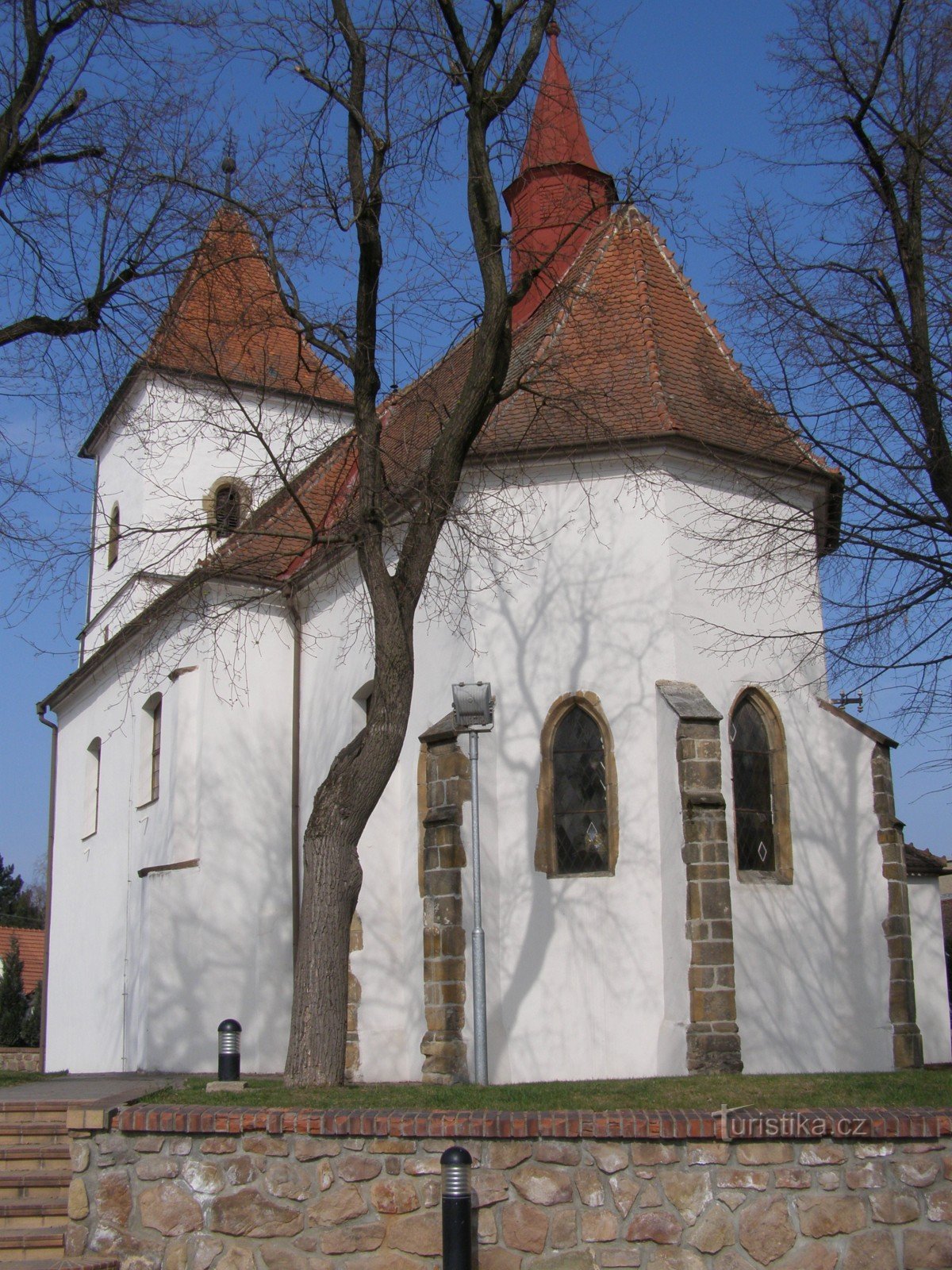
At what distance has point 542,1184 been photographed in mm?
6523

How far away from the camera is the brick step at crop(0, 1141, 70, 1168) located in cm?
828

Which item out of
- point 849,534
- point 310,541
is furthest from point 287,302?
point 849,534

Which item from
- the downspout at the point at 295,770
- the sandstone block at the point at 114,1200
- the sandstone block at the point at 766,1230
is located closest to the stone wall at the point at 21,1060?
the downspout at the point at 295,770

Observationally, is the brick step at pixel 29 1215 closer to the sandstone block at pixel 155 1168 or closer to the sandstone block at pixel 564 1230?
the sandstone block at pixel 155 1168

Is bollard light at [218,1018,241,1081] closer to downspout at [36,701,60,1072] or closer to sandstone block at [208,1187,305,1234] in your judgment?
sandstone block at [208,1187,305,1234]

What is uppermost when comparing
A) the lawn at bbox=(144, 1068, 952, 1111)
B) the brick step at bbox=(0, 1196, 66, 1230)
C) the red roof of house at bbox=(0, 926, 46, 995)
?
the red roof of house at bbox=(0, 926, 46, 995)

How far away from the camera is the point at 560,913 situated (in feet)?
40.8

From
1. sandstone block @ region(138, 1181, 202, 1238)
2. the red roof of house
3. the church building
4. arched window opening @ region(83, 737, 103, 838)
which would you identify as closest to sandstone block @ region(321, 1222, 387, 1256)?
sandstone block @ region(138, 1181, 202, 1238)

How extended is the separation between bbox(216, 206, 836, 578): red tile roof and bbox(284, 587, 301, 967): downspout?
1.40m

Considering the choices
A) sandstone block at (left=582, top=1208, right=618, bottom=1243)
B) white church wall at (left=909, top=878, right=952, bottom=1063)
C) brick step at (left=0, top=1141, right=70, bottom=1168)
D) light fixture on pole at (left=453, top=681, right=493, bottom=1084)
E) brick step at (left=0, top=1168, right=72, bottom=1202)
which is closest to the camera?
sandstone block at (left=582, top=1208, right=618, bottom=1243)

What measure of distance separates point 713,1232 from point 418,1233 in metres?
1.45

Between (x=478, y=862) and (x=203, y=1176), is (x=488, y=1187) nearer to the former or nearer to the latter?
(x=203, y=1176)

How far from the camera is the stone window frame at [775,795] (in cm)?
1275

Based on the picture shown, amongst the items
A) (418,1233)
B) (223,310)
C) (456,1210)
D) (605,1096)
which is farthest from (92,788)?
(456,1210)
